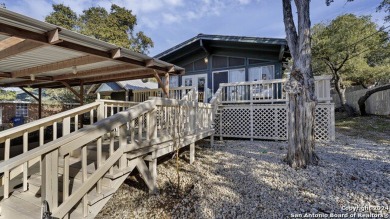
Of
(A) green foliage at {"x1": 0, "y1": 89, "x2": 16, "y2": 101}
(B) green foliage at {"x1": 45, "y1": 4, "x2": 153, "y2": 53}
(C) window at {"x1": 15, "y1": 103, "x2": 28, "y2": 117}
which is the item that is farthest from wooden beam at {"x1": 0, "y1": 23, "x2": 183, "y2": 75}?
(A) green foliage at {"x1": 0, "y1": 89, "x2": 16, "y2": 101}

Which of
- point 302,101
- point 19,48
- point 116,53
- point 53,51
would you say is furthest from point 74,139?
point 302,101

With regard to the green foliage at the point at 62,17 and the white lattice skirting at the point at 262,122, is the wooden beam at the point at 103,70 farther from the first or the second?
the green foliage at the point at 62,17

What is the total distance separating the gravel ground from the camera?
3.05 metres

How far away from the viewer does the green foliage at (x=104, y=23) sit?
56.9 feet

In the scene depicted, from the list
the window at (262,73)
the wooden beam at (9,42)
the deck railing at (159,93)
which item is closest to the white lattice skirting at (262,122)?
the deck railing at (159,93)

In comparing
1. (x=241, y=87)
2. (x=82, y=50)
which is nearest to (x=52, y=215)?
(x=82, y=50)

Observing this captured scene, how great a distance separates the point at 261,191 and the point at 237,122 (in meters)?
5.24

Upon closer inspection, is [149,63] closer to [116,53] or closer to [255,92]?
[116,53]

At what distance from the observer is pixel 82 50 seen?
12.3 feet

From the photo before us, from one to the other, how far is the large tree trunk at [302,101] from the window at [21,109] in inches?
748

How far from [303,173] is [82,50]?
16.2 ft

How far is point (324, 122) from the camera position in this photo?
7.49 m

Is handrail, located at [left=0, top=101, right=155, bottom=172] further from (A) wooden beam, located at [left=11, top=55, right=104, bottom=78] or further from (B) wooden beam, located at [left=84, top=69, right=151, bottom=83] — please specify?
(B) wooden beam, located at [left=84, top=69, right=151, bottom=83]

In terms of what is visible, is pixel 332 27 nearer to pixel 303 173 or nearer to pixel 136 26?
pixel 303 173
